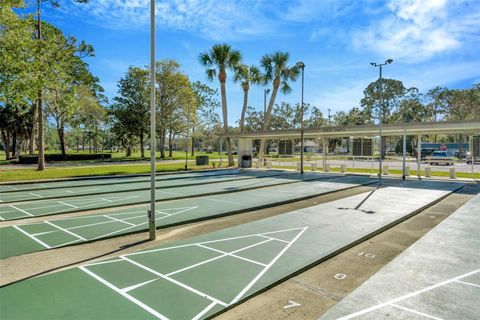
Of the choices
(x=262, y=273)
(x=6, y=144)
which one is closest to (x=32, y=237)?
(x=262, y=273)

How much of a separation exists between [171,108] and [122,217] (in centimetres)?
3522

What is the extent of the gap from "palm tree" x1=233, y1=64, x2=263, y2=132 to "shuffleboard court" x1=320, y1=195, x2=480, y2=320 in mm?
25911

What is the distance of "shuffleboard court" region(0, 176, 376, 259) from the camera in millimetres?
6656

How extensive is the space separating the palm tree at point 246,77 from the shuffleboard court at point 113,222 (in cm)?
2014

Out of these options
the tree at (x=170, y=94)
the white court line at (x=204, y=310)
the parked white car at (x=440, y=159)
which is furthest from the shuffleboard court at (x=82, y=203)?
the tree at (x=170, y=94)

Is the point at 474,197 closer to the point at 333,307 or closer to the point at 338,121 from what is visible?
the point at 333,307

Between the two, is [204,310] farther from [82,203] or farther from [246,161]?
[246,161]

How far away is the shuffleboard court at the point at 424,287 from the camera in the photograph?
3.86 m

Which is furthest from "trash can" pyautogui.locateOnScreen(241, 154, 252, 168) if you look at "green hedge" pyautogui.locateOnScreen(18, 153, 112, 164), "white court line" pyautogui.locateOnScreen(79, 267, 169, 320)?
"white court line" pyautogui.locateOnScreen(79, 267, 169, 320)

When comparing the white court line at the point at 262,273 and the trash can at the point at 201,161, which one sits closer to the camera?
the white court line at the point at 262,273

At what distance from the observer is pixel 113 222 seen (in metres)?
8.48

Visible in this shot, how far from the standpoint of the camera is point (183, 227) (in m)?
8.23

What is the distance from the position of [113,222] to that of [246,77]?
2569cm

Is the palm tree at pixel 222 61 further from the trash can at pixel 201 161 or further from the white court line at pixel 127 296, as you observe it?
the white court line at pixel 127 296
